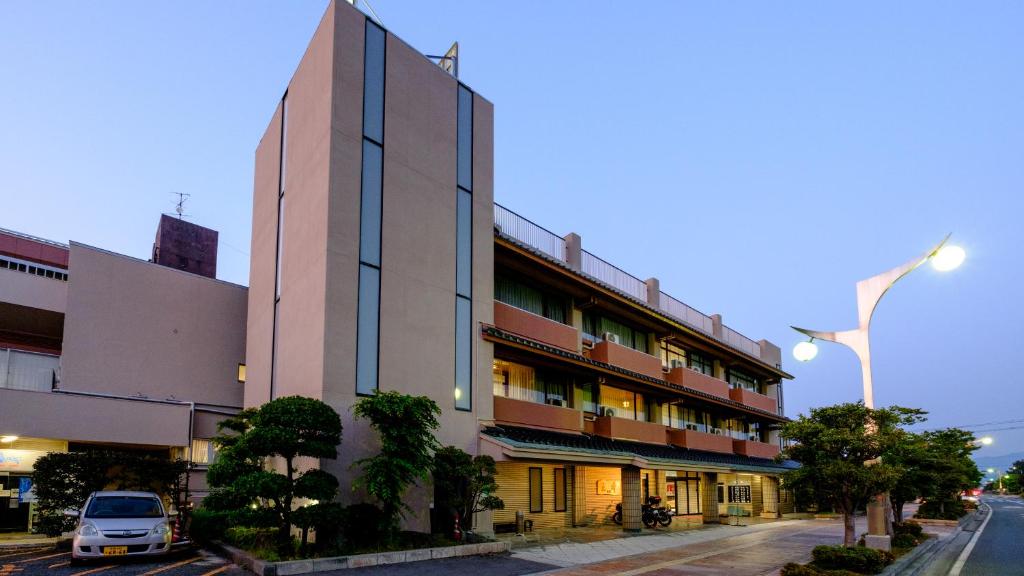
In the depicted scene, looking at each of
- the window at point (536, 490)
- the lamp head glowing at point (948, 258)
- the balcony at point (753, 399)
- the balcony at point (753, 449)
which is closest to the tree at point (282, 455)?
the window at point (536, 490)

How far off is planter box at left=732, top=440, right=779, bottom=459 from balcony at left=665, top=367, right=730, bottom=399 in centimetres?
291

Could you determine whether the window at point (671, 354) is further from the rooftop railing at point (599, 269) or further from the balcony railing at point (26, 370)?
the balcony railing at point (26, 370)

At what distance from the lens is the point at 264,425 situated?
47.5 feet

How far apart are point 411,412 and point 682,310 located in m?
23.1

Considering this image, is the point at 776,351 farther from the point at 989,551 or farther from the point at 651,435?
the point at 989,551

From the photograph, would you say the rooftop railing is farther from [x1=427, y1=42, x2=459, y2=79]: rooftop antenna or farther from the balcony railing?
the balcony railing

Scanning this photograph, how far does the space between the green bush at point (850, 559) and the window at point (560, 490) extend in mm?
12262

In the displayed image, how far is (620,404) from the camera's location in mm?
29641

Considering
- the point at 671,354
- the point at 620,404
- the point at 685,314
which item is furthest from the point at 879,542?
the point at 685,314

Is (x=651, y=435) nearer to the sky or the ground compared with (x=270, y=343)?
nearer to the ground

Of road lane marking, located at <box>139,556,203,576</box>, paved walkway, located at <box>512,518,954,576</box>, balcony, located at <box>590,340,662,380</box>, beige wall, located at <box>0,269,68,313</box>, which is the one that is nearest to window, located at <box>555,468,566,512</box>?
paved walkway, located at <box>512,518,954,576</box>

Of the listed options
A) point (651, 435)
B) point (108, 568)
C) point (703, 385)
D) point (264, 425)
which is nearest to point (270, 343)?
point (264, 425)

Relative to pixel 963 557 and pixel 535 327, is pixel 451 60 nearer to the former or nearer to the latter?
pixel 535 327

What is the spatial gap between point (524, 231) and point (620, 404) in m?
9.63
